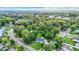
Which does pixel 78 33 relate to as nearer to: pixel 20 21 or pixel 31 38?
pixel 31 38
